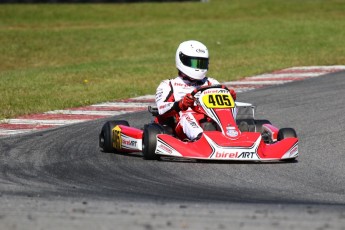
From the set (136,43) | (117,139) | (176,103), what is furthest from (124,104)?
(136,43)

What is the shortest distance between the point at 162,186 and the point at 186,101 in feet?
6.91

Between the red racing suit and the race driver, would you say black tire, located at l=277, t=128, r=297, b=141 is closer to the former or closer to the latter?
the race driver

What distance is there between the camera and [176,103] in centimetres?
1055

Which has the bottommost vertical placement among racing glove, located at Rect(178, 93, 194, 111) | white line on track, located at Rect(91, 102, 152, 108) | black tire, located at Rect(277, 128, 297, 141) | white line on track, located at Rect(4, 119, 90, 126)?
white line on track, located at Rect(91, 102, 152, 108)

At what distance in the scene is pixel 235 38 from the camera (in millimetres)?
26031

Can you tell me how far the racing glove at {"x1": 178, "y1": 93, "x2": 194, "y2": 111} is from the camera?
33.9 ft

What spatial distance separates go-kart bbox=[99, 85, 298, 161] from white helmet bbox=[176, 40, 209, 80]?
20.1 inches

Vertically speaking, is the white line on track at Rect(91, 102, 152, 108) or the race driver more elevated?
the race driver

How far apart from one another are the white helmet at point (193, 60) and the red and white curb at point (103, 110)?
8.13ft

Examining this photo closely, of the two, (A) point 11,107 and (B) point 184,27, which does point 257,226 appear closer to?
(A) point 11,107

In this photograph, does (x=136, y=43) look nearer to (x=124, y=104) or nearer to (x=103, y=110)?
(x=124, y=104)

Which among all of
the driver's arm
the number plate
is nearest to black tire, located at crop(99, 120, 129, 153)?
the driver's arm

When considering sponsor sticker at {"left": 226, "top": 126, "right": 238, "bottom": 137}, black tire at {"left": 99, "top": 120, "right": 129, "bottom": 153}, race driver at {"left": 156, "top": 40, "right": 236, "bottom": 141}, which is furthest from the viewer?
black tire at {"left": 99, "top": 120, "right": 129, "bottom": 153}

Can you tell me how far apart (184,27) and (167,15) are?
4747 mm
